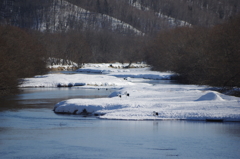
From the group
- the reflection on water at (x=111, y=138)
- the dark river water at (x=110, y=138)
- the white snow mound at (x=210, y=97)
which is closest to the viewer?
the dark river water at (x=110, y=138)

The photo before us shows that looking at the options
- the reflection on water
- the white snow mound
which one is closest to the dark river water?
the reflection on water

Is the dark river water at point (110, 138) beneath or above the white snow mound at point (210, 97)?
beneath

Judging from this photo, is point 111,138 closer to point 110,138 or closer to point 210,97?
point 110,138

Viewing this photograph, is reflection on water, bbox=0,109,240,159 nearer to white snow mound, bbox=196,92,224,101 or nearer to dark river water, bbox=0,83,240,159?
dark river water, bbox=0,83,240,159

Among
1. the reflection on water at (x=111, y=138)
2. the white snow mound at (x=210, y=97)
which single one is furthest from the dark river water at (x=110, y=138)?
the white snow mound at (x=210, y=97)

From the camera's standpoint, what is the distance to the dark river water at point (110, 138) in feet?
48.3

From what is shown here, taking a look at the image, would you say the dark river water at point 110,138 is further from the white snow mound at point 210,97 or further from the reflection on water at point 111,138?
the white snow mound at point 210,97

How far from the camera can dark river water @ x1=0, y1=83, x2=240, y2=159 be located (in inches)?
579

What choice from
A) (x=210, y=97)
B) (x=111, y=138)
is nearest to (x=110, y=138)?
(x=111, y=138)

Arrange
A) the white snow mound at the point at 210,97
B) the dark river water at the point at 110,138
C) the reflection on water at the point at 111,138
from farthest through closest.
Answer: the white snow mound at the point at 210,97, the reflection on water at the point at 111,138, the dark river water at the point at 110,138

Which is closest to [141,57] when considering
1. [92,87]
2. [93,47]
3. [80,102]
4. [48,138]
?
[93,47]

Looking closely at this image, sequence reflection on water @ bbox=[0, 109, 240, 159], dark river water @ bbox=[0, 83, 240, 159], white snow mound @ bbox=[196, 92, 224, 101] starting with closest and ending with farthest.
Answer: dark river water @ bbox=[0, 83, 240, 159], reflection on water @ bbox=[0, 109, 240, 159], white snow mound @ bbox=[196, 92, 224, 101]

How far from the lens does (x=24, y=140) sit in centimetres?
1686

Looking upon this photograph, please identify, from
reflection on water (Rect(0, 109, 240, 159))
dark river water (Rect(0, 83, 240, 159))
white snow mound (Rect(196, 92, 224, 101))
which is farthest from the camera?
white snow mound (Rect(196, 92, 224, 101))
